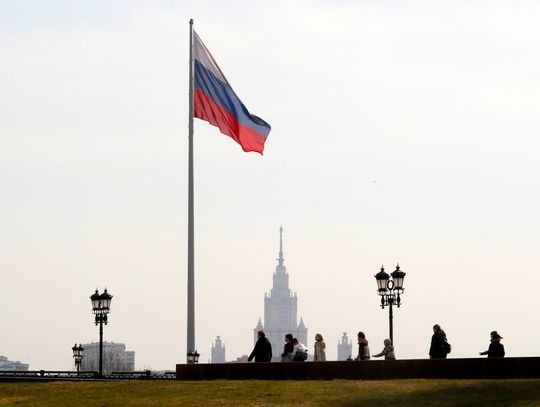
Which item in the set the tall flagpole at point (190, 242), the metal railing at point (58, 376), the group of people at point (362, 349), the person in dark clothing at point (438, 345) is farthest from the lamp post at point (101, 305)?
the person in dark clothing at point (438, 345)

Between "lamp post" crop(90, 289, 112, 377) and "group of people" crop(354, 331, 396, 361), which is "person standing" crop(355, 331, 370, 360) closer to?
"group of people" crop(354, 331, 396, 361)

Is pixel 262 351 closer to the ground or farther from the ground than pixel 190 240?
closer to the ground

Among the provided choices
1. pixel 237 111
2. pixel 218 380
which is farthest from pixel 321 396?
pixel 237 111

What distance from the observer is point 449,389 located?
1296 inches

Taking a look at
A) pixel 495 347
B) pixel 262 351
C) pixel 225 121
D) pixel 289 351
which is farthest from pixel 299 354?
pixel 225 121

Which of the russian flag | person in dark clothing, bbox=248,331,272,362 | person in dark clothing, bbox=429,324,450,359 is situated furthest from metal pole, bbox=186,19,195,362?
person in dark clothing, bbox=429,324,450,359

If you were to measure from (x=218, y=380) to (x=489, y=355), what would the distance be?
6786 millimetres

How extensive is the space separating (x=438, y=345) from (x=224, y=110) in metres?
11.6

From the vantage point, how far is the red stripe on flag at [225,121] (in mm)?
45250

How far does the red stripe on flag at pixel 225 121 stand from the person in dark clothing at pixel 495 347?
37.2 feet

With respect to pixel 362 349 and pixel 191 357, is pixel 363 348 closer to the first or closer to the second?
pixel 362 349

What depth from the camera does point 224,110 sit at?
150ft

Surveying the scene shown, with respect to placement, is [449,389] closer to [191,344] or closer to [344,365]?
[344,365]

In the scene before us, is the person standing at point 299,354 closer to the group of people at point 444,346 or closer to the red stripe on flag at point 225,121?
the group of people at point 444,346
